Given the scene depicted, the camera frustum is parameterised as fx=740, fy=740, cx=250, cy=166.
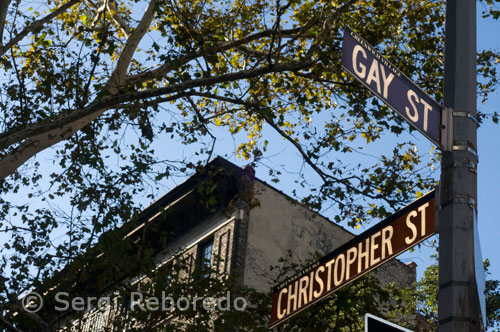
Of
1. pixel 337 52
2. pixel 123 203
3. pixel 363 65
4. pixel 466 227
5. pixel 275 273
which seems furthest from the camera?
pixel 275 273

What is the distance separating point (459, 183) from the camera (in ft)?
15.3

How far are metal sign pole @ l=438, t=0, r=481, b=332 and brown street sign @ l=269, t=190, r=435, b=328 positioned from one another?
193 mm

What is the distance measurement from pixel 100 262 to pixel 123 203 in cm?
133

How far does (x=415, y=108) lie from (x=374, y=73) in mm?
395

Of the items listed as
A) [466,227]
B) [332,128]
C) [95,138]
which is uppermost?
[332,128]

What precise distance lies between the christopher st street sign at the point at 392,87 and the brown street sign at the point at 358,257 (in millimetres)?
508

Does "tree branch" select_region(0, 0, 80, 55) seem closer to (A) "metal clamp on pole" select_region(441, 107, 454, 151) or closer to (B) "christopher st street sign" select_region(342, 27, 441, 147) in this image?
(B) "christopher st street sign" select_region(342, 27, 441, 147)

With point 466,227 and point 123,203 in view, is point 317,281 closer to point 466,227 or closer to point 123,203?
point 466,227

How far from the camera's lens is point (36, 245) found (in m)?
15.1

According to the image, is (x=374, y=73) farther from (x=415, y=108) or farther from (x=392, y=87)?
(x=415, y=108)

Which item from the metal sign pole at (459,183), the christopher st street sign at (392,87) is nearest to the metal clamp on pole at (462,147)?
the metal sign pole at (459,183)

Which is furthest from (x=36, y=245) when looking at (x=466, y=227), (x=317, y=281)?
(x=466, y=227)

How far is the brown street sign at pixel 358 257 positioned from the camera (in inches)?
189

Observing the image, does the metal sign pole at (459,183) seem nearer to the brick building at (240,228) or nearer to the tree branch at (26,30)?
the tree branch at (26,30)
